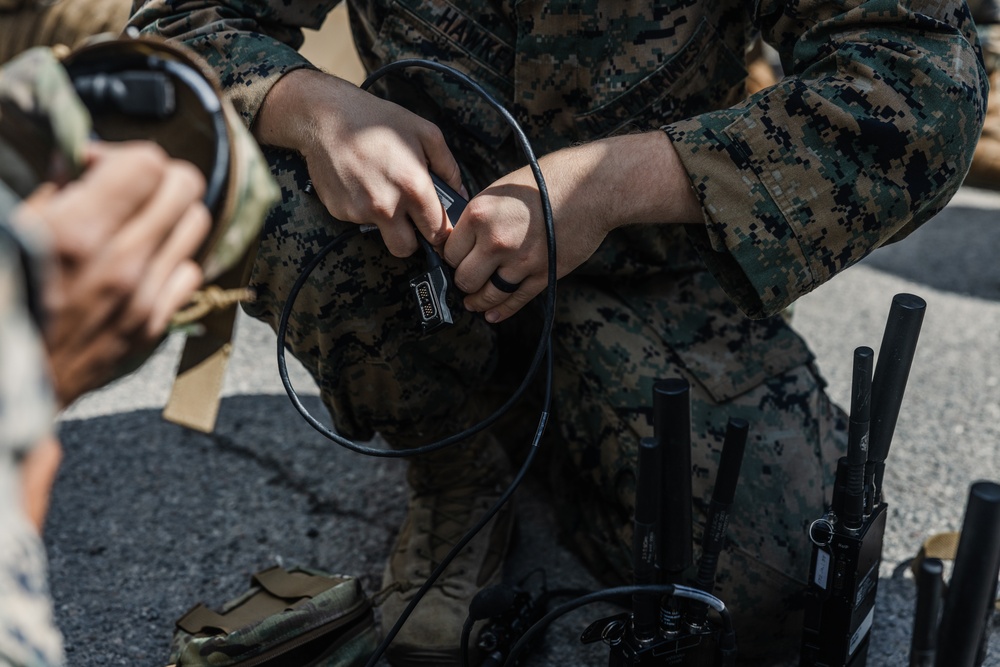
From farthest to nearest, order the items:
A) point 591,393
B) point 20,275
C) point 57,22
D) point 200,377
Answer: point 57,22 → point 591,393 → point 200,377 → point 20,275

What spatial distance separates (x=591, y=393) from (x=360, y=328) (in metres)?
0.38

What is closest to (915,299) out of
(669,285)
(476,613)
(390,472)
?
(669,285)

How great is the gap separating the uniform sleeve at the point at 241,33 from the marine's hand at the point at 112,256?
72 centimetres

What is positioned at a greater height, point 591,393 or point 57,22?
point 57,22

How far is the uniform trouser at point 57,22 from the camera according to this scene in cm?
288

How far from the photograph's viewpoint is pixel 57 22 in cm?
292

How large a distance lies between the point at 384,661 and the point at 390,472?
0.53 metres

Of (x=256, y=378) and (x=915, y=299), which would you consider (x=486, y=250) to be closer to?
(x=915, y=299)

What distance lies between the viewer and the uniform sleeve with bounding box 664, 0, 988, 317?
1209mm

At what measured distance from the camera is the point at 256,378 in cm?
223

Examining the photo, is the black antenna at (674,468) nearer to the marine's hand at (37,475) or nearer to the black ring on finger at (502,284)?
the black ring on finger at (502,284)

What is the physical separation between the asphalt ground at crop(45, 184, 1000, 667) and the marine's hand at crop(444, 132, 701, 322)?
58 cm

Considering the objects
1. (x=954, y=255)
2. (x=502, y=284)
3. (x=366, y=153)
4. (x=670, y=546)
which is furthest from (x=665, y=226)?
(x=954, y=255)

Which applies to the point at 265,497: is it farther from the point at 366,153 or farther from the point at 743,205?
the point at 743,205
